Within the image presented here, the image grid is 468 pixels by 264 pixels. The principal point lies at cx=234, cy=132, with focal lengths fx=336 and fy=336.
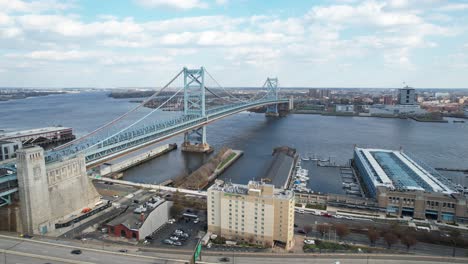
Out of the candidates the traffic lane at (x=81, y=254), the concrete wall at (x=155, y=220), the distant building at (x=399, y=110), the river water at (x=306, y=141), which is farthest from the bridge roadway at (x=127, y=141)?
the distant building at (x=399, y=110)

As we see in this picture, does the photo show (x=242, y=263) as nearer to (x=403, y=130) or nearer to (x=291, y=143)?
(x=291, y=143)

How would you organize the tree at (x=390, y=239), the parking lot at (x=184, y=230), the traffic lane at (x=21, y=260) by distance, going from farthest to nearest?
the parking lot at (x=184, y=230) < the tree at (x=390, y=239) < the traffic lane at (x=21, y=260)

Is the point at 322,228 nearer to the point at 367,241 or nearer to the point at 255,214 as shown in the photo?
the point at 367,241

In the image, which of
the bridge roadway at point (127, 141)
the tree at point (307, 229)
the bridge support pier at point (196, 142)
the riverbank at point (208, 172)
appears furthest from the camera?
the bridge support pier at point (196, 142)

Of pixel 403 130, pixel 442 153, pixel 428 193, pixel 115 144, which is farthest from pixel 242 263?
pixel 403 130

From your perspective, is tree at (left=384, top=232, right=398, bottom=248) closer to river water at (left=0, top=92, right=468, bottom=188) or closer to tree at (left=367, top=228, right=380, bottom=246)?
tree at (left=367, top=228, right=380, bottom=246)

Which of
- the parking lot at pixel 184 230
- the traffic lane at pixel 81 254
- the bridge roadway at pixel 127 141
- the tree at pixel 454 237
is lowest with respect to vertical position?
the parking lot at pixel 184 230

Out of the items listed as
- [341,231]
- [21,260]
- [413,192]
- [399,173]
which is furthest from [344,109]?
[21,260]

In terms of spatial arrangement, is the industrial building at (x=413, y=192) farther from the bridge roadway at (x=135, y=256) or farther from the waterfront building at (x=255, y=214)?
the waterfront building at (x=255, y=214)
